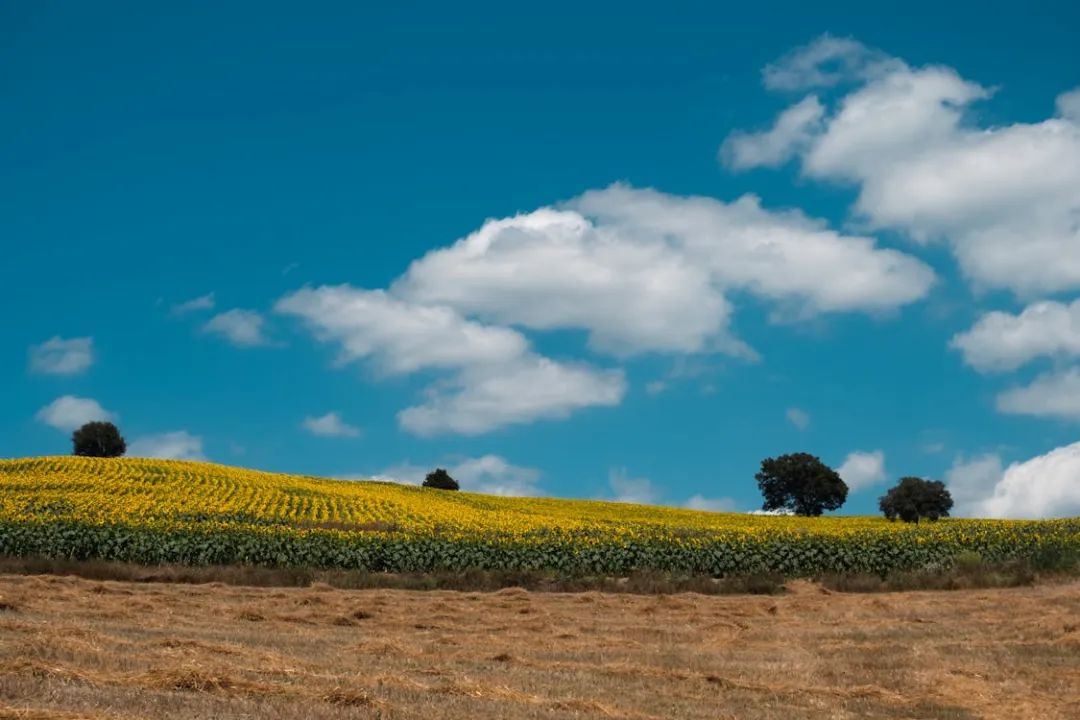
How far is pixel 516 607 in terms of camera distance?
2686cm

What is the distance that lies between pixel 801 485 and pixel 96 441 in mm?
74772

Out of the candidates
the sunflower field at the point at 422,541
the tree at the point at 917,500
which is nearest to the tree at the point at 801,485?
the tree at the point at 917,500

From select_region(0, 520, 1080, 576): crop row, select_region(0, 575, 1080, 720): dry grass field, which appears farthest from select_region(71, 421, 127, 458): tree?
select_region(0, 575, 1080, 720): dry grass field

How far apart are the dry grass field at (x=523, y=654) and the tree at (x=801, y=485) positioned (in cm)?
8707

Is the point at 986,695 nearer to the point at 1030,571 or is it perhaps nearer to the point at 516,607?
the point at 516,607

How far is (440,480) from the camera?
331ft

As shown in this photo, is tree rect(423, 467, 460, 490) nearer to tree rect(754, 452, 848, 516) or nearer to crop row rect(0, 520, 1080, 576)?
tree rect(754, 452, 848, 516)

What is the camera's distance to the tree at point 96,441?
98188 millimetres

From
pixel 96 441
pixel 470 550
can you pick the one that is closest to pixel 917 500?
pixel 470 550

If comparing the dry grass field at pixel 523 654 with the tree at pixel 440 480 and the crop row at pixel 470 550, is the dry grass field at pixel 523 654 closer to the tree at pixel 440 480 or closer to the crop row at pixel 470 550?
the crop row at pixel 470 550

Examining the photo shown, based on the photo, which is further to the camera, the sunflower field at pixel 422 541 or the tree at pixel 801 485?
the tree at pixel 801 485

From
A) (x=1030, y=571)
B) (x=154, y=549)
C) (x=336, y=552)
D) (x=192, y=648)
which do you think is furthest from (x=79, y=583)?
(x=1030, y=571)

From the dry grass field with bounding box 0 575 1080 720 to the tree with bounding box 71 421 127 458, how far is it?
73.8 metres

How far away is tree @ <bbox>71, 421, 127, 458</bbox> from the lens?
3866 inches
